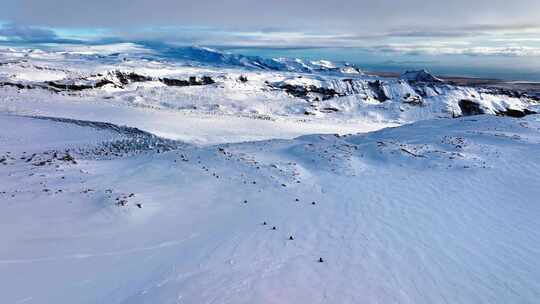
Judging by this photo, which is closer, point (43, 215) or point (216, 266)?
point (216, 266)

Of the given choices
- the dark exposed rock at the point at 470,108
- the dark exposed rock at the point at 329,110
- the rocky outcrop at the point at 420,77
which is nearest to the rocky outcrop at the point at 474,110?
the dark exposed rock at the point at 470,108

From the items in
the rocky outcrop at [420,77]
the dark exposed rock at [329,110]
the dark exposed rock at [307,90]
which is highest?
Answer: the rocky outcrop at [420,77]

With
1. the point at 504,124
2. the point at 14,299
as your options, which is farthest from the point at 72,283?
the point at 504,124

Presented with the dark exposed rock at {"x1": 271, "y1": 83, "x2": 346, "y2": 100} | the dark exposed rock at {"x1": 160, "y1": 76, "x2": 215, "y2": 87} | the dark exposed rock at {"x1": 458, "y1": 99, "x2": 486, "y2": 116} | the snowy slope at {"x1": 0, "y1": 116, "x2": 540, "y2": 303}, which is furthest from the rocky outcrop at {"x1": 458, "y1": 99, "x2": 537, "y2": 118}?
the snowy slope at {"x1": 0, "y1": 116, "x2": 540, "y2": 303}

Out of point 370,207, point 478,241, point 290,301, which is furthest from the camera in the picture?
point 370,207

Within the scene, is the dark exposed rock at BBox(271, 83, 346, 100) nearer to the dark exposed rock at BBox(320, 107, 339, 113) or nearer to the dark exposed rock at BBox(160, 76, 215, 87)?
the dark exposed rock at BBox(160, 76, 215, 87)

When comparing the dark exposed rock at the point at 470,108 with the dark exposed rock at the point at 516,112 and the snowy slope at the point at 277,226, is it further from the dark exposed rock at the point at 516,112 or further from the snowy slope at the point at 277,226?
the snowy slope at the point at 277,226

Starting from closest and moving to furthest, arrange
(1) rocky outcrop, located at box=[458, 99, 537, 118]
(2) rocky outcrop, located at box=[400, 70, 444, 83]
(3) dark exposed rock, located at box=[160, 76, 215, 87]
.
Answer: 1. (1) rocky outcrop, located at box=[458, 99, 537, 118]
2. (3) dark exposed rock, located at box=[160, 76, 215, 87]
3. (2) rocky outcrop, located at box=[400, 70, 444, 83]

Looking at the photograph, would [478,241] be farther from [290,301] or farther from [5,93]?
[5,93]
